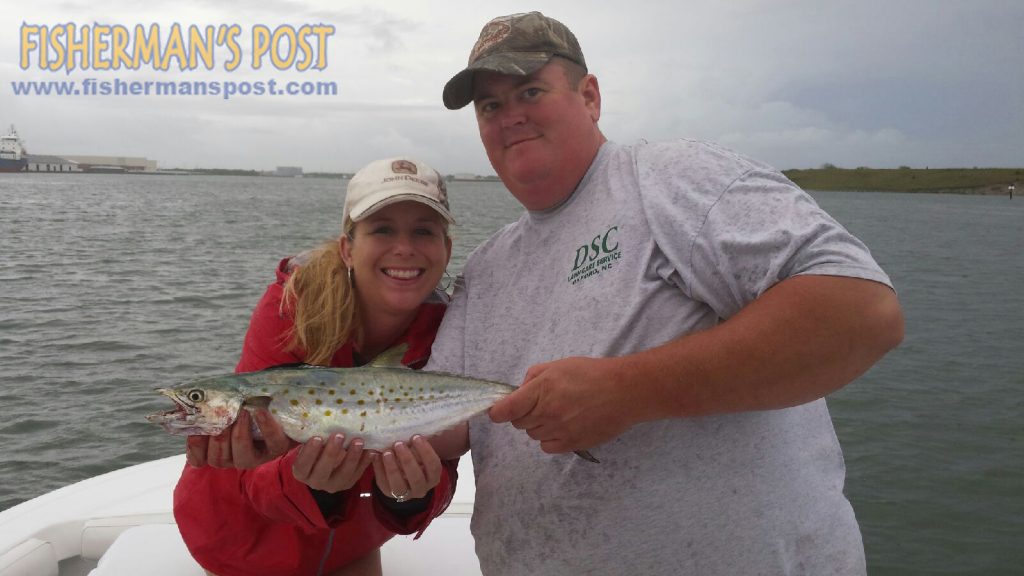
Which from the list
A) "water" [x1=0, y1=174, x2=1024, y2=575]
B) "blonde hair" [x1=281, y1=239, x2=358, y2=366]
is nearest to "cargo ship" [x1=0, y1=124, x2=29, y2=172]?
"water" [x1=0, y1=174, x2=1024, y2=575]

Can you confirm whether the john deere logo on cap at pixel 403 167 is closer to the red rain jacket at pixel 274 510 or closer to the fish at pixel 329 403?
the red rain jacket at pixel 274 510

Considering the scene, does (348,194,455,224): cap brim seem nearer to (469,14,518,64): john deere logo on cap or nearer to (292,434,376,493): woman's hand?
(469,14,518,64): john deere logo on cap

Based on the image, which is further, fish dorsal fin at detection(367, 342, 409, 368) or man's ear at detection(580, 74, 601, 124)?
fish dorsal fin at detection(367, 342, 409, 368)

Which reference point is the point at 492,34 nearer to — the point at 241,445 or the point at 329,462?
the point at 329,462

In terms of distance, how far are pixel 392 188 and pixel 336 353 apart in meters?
0.84

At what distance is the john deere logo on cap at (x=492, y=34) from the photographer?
10.5 ft

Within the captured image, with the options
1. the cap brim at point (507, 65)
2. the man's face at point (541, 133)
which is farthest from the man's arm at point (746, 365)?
the cap brim at point (507, 65)

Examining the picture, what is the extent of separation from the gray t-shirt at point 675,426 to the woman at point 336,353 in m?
0.65

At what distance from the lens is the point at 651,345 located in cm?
267

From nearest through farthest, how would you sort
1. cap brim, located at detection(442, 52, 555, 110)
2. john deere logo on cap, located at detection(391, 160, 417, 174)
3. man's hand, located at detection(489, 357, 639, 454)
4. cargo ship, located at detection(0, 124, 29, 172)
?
man's hand, located at detection(489, 357, 639, 454), cap brim, located at detection(442, 52, 555, 110), john deere logo on cap, located at detection(391, 160, 417, 174), cargo ship, located at detection(0, 124, 29, 172)

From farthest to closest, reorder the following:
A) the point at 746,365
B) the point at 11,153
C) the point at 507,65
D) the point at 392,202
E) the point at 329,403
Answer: the point at 11,153 → the point at 392,202 → the point at 329,403 → the point at 507,65 → the point at 746,365

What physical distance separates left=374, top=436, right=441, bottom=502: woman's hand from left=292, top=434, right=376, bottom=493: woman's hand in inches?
3.5

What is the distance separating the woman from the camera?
334 cm

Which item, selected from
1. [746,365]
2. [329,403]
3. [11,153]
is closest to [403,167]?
[329,403]
